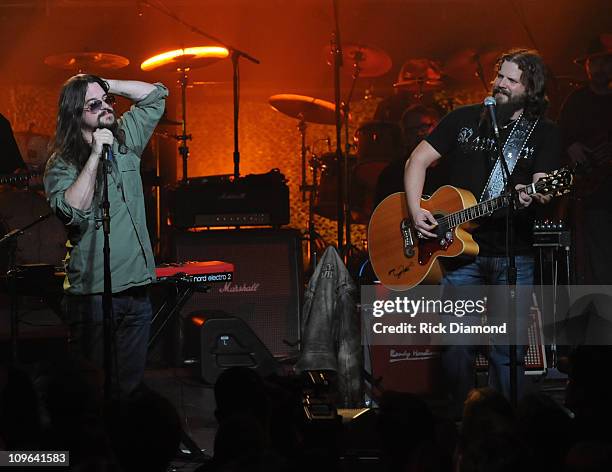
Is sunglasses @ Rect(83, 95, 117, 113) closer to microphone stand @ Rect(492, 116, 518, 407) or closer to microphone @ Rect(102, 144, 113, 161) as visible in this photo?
microphone @ Rect(102, 144, 113, 161)

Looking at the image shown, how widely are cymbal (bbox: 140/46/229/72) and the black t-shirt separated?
3.91 m

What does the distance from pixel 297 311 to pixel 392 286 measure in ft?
4.35

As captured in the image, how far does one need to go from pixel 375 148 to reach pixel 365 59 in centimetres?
96

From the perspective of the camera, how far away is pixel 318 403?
3.72 metres

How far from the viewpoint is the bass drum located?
8414 millimetres

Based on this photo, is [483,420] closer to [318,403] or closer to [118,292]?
[318,403]

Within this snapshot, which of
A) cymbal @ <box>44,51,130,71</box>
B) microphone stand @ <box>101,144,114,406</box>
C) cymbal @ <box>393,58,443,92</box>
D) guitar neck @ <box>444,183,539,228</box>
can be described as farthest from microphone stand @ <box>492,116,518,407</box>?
cymbal @ <box>44,51,130,71</box>

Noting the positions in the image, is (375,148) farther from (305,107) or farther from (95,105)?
(95,105)

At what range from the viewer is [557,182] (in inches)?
203

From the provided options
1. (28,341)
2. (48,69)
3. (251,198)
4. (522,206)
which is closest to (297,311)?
(251,198)

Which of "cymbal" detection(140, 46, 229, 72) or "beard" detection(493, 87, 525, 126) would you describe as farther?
"cymbal" detection(140, 46, 229, 72)

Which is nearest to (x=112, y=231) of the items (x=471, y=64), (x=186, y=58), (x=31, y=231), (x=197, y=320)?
(x=197, y=320)

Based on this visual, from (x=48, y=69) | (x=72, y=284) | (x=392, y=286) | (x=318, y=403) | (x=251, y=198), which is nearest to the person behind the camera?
(x=318, y=403)

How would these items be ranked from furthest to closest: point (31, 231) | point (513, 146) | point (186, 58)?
point (186, 58), point (31, 231), point (513, 146)
